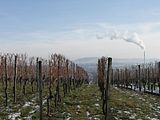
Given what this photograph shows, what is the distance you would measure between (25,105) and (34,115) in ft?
18.8

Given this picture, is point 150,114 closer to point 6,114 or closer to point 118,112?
point 118,112

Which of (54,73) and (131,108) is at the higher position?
(54,73)

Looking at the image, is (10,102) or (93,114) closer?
(93,114)

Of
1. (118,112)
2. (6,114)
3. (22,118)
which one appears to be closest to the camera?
(22,118)

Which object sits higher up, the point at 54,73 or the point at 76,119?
the point at 54,73

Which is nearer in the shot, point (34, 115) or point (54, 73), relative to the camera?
point (34, 115)

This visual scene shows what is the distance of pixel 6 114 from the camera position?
2578 cm

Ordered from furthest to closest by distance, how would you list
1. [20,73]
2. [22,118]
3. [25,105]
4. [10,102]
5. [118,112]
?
1. [20,73]
2. [10,102]
3. [25,105]
4. [118,112]
5. [22,118]

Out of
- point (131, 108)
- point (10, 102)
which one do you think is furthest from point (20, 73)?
point (131, 108)

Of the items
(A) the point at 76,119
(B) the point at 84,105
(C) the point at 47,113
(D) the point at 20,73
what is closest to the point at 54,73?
(B) the point at 84,105

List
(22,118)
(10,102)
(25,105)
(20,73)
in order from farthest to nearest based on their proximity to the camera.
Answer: (20,73)
(10,102)
(25,105)
(22,118)

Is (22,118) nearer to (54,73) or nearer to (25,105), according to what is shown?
(25,105)

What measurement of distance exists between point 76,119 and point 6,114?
238 inches

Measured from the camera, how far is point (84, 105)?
3177cm
